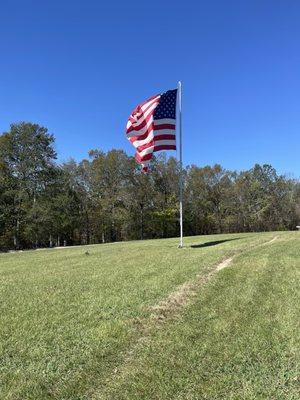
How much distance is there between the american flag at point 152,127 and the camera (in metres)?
17.7

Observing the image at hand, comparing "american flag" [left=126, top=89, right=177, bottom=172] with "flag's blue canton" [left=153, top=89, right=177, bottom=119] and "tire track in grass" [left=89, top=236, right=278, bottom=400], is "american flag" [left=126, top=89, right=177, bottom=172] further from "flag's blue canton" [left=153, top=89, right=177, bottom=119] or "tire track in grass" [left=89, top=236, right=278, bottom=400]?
"tire track in grass" [left=89, top=236, right=278, bottom=400]

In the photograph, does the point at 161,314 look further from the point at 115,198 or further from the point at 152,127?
the point at 115,198

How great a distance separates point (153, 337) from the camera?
6082mm

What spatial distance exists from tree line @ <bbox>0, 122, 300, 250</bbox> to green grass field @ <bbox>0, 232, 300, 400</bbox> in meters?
37.8

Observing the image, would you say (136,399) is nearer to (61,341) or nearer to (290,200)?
(61,341)

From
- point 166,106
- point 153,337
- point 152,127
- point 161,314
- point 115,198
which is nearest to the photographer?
point 153,337

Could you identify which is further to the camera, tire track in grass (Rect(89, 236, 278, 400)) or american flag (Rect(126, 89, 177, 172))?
american flag (Rect(126, 89, 177, 172))

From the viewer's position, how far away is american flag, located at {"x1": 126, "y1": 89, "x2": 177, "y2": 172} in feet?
58.0

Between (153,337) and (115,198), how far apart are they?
2111 inches

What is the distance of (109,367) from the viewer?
5031mm

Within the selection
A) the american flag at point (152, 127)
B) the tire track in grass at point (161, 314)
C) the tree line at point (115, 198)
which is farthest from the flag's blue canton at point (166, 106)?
the tree line at point (115, 198)

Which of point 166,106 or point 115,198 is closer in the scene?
point 166,106

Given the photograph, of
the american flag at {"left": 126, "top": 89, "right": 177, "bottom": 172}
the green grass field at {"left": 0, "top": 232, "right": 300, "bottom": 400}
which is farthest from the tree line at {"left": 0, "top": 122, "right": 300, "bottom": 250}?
the green grass field at {"left": 0, "top": 232, "right": 300, "bottom": 400}

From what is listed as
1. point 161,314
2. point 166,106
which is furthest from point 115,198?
point 161,314
